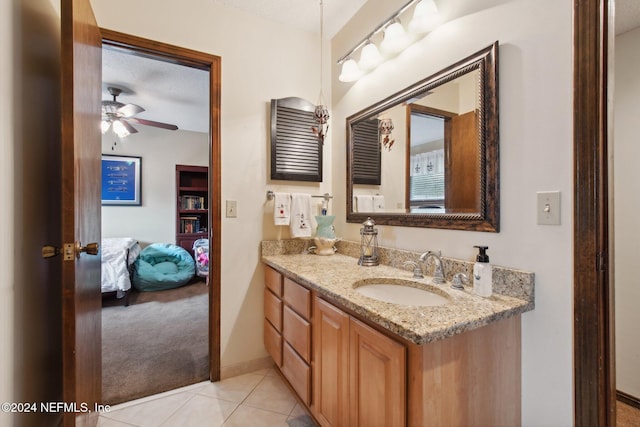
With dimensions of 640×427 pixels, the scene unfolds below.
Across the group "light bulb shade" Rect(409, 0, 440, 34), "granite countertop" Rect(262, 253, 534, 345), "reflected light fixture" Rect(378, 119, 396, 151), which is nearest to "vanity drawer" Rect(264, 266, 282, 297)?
A: "granite countertop" Rect(262, 253, 534, 345)

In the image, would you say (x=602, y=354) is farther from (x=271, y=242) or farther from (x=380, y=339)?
(x=271, y=242)

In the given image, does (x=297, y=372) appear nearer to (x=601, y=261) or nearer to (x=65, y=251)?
(x=65, y=251)

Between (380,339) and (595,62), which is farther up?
(595,62)

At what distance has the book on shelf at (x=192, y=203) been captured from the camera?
4.75 metres

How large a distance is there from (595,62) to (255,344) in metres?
2.20

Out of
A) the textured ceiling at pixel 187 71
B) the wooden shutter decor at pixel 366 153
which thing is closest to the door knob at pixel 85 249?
the wooden shutter decor at pixel 366 153

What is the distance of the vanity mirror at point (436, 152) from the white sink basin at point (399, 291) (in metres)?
0.31

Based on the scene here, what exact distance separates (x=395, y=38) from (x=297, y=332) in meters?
1.66

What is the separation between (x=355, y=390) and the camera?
1021 mm

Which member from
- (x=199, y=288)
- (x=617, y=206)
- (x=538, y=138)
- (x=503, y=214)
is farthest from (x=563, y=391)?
(x=199, y=288)

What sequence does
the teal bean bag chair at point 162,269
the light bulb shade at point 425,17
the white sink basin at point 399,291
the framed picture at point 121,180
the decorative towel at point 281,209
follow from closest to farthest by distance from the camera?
1. the white sink basin at point 399,291
2. the light bulb shade at point 425,17
3. the decorative towel at point 281,209
4. the teal bean bag chair at point 162,269
5. the framed picture at point 121,180

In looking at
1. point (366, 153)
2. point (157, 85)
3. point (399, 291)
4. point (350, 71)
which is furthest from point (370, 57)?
point (157, 85)

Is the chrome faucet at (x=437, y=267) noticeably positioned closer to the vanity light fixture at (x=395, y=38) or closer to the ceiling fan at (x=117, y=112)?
the vanity light fixture at (x=395, y=38)

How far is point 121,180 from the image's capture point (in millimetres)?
4375
